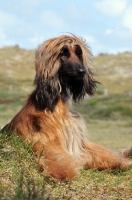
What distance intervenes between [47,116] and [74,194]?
66.4 inches

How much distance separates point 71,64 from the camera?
7.32 meters

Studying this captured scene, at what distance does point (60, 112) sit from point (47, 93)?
32 centimetres

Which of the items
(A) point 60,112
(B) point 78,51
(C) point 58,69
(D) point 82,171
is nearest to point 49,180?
(D) point 82,171

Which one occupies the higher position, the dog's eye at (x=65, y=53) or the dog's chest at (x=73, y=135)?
the dog's eye at (x=65, y=53)

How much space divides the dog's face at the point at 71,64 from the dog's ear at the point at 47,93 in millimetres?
183

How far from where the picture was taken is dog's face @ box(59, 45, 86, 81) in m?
7.26

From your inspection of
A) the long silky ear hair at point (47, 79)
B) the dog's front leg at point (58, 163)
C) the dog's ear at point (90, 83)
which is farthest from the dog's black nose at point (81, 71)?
the dog's front leg at point (58, 163)

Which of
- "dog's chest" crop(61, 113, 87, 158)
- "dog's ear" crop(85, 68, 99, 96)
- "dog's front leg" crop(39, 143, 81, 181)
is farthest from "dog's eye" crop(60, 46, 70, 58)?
"dog's front leg" crop(39, 143, 81, 181)

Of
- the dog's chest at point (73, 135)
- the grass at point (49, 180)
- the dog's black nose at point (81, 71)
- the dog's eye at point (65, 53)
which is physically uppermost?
the dog's eye at point (65, 53)

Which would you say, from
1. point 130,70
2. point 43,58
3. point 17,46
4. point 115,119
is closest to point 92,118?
point 115,119

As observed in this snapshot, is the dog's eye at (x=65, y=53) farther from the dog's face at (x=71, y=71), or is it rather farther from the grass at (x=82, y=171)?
the grass at (x=82, y=171)

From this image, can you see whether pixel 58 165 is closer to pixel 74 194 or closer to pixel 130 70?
pixel 74 194

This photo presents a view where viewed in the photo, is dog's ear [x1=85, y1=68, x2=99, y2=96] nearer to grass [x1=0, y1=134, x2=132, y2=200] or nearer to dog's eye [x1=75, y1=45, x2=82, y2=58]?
dog's eye [x1=75, y1=45, x2=82, y2=58]

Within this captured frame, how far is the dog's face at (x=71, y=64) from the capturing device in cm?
726
